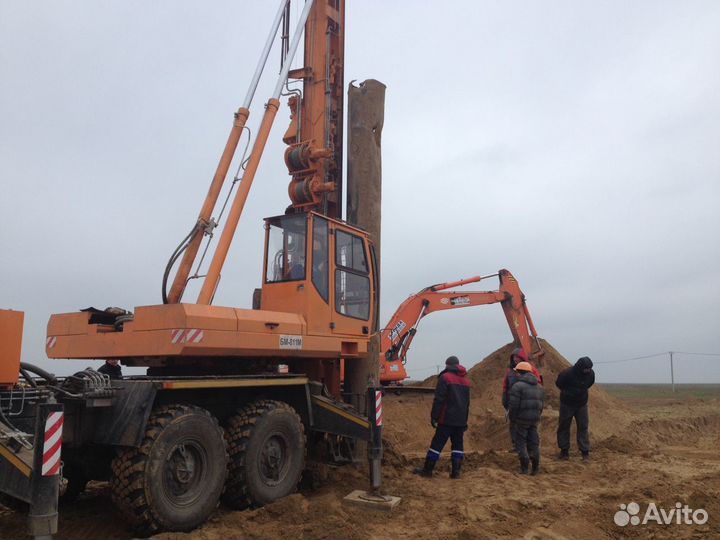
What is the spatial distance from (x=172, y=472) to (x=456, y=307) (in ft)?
34.2

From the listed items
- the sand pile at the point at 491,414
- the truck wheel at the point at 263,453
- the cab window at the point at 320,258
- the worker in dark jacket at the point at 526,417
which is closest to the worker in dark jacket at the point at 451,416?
the worker in dark jacket at the point at 526,417

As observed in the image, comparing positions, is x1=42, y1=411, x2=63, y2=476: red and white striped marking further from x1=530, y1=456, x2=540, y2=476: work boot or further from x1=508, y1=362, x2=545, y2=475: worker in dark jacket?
x1=530, y1=456, x2=540, y2=476: work boot

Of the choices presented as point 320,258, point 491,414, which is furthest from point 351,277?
point 491,414

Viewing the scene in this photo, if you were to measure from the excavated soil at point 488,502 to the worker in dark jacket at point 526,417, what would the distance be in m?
0.27

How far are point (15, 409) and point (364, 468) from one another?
4.37 meters

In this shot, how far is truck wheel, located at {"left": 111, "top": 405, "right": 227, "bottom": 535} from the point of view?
518 centimetres

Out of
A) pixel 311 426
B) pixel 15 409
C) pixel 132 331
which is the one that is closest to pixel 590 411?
pixel 311 426

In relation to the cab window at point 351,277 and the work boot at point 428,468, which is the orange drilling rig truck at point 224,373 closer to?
the cab window at point 351,277

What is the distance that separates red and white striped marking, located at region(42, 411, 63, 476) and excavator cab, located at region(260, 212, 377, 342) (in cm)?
301

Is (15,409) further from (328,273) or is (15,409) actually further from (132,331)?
(328,273)

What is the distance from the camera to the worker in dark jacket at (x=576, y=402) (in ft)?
33.0

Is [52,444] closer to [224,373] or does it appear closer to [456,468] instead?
[224,373]

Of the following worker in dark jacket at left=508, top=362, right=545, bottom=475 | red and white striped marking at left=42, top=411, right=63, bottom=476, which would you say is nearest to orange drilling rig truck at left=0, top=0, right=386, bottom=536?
red and white striped marking at left=42, top=411, right=63, bottom=476

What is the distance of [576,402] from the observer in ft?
33.6
